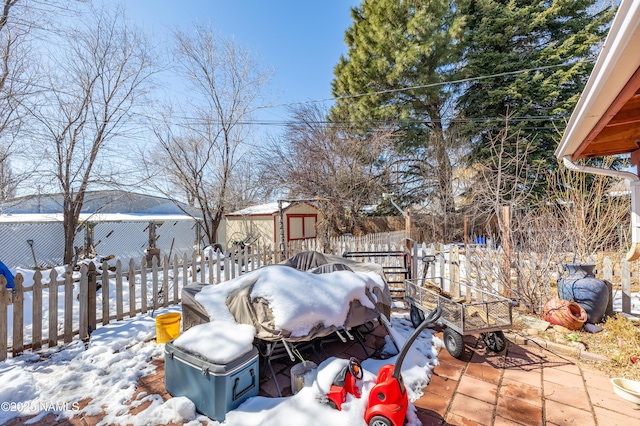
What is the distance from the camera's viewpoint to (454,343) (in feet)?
10.4

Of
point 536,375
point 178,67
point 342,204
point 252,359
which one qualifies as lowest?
point 536,375

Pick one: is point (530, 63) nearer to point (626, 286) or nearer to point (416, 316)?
point (626, 286)

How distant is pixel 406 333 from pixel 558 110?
490 inches

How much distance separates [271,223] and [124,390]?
10651mm

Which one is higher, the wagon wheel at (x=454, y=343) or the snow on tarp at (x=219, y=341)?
the snow on tarp at (x=219, y=341)

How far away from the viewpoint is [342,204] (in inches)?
486

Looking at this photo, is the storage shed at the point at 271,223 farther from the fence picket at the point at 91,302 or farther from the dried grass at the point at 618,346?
the dried grass at the point at 618,346

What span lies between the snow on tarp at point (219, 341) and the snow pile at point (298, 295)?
0.57 feet

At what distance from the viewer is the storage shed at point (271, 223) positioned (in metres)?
13.0

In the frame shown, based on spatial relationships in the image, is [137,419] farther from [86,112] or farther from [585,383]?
[86,112]

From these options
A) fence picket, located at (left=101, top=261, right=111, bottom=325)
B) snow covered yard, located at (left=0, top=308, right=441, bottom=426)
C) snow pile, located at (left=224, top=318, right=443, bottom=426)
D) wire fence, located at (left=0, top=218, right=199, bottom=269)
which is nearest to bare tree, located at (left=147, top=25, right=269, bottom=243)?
wire fence, located at (left=0, top=218, right=199, bottom=269)

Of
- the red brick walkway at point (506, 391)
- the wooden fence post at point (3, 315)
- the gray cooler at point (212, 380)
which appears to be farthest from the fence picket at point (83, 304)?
the gray cooler at point (212, 380)

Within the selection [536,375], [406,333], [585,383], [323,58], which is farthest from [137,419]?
[323,58]

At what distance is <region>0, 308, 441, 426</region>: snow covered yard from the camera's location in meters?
2.16
